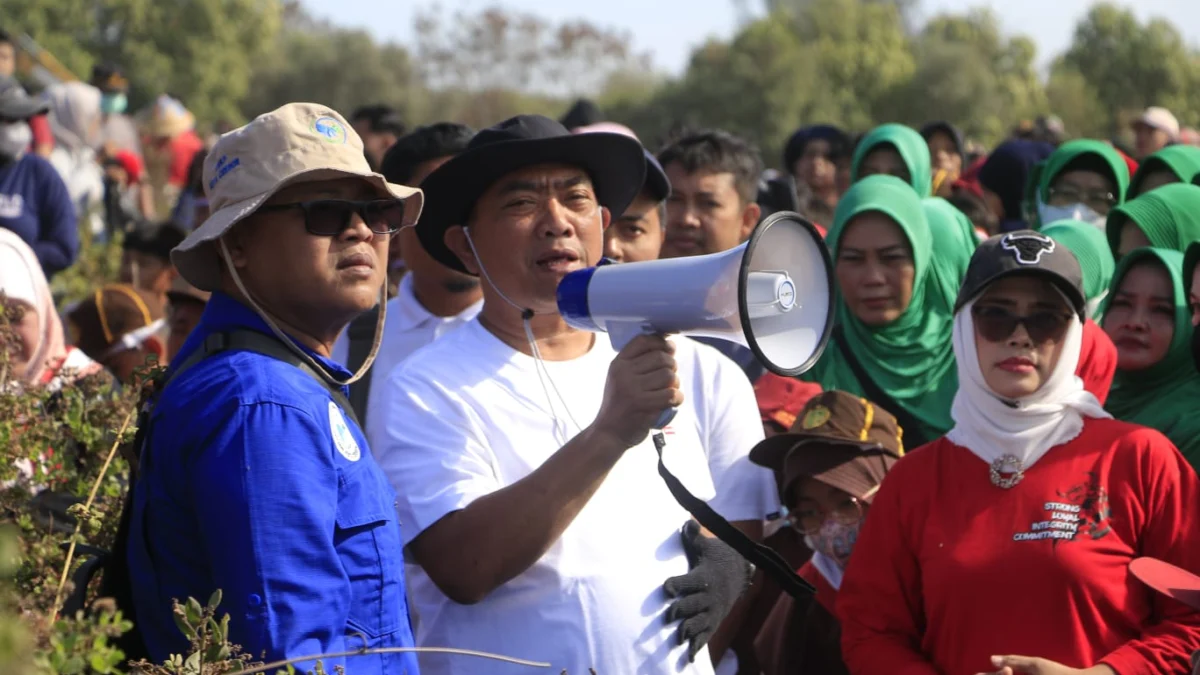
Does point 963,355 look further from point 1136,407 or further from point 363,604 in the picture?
point 363,604

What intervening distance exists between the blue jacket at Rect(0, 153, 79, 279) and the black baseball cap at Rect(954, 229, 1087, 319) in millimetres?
5999

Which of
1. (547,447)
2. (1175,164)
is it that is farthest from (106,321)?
(1175,164)

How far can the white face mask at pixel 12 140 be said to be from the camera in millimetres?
8234

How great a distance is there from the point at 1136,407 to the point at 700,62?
143 ft

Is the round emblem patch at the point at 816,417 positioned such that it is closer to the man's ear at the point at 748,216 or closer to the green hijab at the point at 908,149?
the man's ear at the point at 748,216

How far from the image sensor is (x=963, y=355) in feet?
13.1

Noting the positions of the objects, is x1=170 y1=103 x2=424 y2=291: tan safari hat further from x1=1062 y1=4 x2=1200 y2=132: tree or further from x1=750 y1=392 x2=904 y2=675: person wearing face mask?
x1=1062 y1=4 x2=1200 y2=132: tree

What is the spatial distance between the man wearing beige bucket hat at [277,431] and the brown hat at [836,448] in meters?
1.55

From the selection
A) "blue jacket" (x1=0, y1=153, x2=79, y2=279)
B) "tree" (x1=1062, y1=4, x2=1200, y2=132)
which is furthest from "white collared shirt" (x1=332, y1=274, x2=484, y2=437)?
"tree" (x1=1062, y1=4, x2=1200, y2=132)

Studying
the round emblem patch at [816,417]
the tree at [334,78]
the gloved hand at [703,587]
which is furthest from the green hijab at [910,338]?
the tree at [334,78]

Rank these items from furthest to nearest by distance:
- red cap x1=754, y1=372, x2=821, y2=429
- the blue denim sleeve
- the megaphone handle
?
1. red cap x1=754, y1=372, x2=821, y2=429
2. the megaphone handle
3. the blue denim sleeve

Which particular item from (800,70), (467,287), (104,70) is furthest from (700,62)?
(467,287)

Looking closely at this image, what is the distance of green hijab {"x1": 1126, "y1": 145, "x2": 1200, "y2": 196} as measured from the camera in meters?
6.45

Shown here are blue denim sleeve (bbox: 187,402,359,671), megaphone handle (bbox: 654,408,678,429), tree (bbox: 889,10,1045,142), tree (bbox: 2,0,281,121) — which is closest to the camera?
blue denim sleeve (bbox: 187,402,359,671)
